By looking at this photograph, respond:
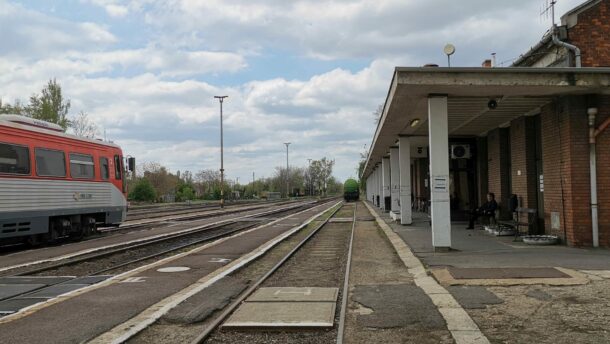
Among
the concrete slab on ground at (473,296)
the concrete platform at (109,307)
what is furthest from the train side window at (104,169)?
the concrete slab on ground at (473,296)

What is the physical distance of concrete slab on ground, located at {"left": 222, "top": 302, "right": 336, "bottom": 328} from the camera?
634cm

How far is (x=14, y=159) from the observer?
1454 centimetres

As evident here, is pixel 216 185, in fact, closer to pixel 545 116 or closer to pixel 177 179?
pixel 177 179

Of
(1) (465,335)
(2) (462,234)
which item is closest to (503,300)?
(1) (465,335)

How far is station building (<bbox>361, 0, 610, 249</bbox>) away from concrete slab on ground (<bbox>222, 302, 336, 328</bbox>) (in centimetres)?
585

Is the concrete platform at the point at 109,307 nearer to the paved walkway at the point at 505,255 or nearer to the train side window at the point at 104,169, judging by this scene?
the paved walkway at the point at 505,255

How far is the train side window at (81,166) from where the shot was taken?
17406 millimetres

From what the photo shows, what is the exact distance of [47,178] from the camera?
52.1 ft

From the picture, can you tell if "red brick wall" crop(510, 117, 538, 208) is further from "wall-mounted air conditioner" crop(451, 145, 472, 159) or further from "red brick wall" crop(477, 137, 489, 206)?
"wall-mounted air conditioner" crop(451, 145, 472, 159)

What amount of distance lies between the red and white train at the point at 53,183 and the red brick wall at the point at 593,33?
49.5ft

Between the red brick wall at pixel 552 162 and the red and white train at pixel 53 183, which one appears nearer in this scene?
the red brick wall at pixel 552 162

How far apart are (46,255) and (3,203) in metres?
1.75

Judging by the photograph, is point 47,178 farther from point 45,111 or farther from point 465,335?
point 45,111

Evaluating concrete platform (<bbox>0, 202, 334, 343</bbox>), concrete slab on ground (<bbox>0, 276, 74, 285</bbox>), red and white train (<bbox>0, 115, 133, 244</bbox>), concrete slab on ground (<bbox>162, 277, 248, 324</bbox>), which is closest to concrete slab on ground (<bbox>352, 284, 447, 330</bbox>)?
concrete slab on ground (<bbox>162, 277, 248, 324</bbox>)
